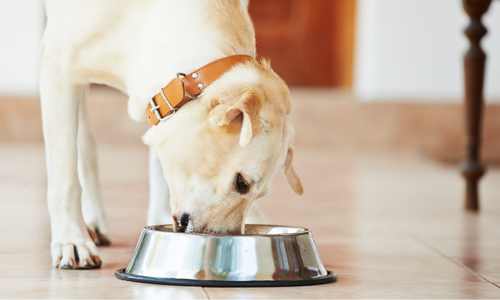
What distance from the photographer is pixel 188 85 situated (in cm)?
192

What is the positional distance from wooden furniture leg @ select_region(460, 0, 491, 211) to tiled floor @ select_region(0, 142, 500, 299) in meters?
0.16

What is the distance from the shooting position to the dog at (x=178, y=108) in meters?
1.89

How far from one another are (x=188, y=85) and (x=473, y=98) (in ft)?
7.00

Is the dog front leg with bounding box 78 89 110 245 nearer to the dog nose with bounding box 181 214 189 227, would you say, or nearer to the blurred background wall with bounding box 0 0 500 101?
the dog nose with bounding box 181 214 189 227

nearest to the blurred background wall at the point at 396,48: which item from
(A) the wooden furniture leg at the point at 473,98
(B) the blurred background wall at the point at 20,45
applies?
(B) the blurred background wall at the point at 20,45

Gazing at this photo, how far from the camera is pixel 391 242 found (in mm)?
2668

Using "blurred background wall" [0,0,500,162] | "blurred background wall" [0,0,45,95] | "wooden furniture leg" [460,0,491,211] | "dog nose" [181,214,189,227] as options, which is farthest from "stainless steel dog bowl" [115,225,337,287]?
"blurred background wall" [0,0,45,95]

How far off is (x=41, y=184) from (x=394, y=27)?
471 cm

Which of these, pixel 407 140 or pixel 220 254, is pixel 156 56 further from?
pixel 407 140

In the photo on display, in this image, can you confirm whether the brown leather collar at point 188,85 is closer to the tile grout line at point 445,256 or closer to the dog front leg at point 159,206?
the dog front leg at point 159,206

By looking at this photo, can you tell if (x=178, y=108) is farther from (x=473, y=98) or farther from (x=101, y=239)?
(x=473, y=98)

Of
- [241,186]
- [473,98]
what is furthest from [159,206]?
[473,98]

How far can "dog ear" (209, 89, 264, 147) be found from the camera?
69.2 inches

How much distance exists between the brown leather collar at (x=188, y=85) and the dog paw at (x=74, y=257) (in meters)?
0.45
